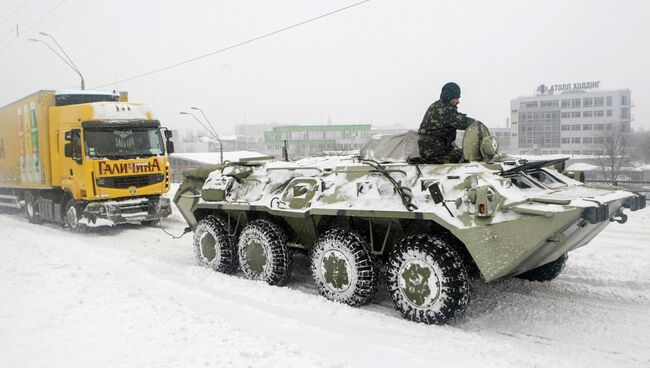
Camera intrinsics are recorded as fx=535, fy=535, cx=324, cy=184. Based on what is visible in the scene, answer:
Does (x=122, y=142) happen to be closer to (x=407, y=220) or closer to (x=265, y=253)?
(x=265, y=253)

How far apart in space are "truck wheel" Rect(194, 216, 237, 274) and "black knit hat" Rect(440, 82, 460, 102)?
3.77 meters

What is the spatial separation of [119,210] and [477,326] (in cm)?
955

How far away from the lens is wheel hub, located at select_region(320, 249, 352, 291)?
20.5 feet

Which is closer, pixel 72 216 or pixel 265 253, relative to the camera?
pixel 265 253

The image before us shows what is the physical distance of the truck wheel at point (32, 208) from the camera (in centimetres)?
1538

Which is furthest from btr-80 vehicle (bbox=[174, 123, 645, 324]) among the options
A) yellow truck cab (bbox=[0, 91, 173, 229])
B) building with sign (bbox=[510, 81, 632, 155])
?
building with sign (bbox=[510, 81, 632, 155])

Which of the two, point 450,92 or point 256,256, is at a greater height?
point 450,92

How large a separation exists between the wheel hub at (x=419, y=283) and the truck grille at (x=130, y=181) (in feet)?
29.8

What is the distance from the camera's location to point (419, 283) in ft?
18.3

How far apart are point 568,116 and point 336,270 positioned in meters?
64.8

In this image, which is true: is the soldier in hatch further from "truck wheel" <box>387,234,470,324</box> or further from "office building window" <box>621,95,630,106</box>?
"office building window" <box>621,95,630,106</box>

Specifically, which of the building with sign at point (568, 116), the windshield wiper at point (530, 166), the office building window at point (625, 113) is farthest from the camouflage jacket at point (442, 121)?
the office building window at point (625, 113)

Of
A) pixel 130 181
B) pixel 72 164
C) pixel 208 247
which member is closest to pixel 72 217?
pixel 72 164

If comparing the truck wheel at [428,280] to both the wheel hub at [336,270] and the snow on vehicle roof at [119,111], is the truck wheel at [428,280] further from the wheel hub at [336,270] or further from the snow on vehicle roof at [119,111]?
the snow on vehicle roof at [119,111]
